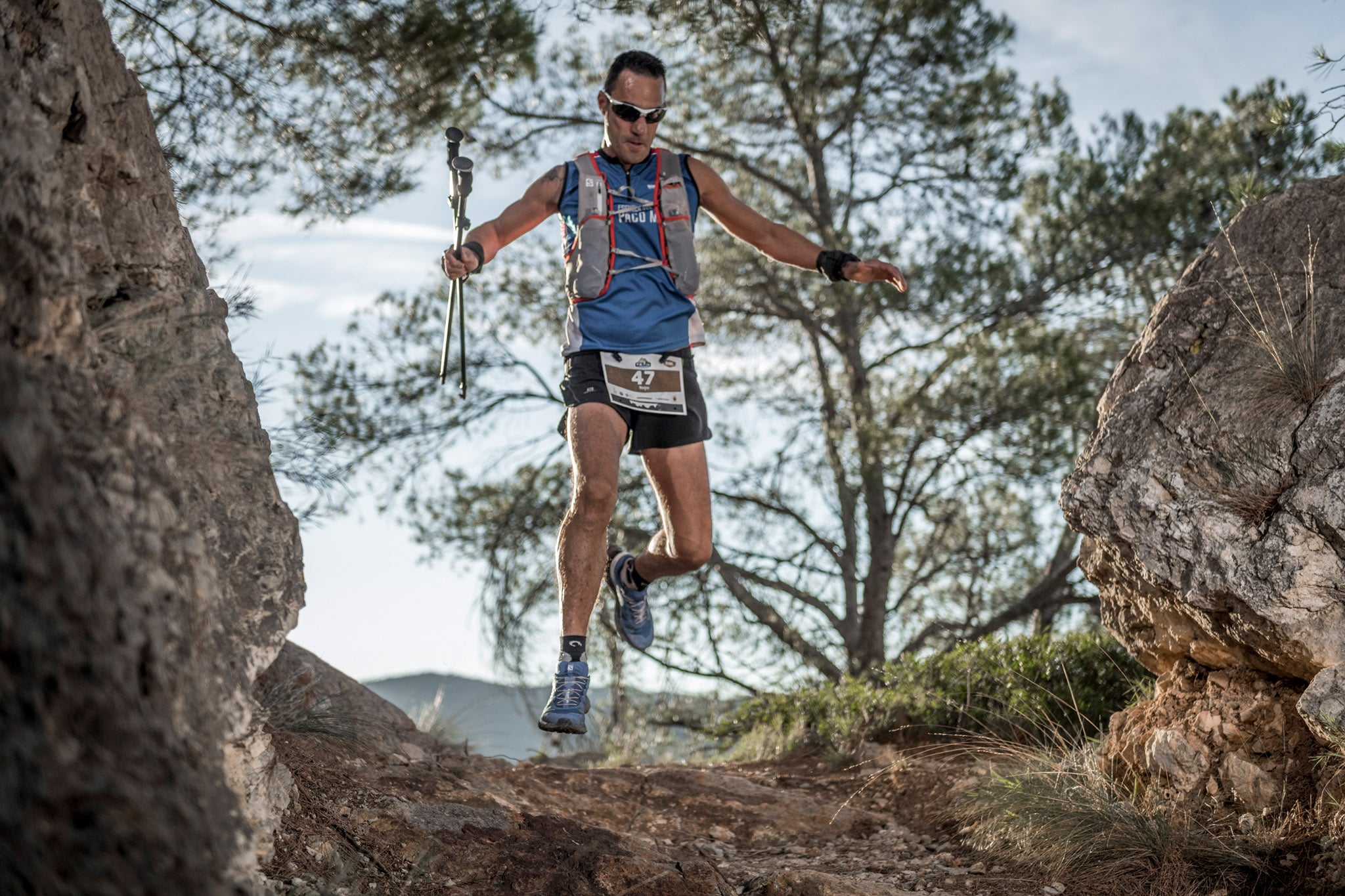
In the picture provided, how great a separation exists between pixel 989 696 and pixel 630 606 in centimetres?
191

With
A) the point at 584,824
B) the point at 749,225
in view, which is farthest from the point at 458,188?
the point at 584,824

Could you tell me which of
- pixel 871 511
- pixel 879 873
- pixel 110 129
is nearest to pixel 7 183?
pixel 110 129

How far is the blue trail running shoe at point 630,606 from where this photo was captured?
503 cm

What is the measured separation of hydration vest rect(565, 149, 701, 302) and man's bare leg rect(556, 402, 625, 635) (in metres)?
0.57

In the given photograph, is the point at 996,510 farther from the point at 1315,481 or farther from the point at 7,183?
the point at 7,183

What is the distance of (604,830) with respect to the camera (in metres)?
3.67

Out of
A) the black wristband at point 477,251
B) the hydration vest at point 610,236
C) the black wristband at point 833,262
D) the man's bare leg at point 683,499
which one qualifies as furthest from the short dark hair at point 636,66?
the man's bare leg at point 683,499

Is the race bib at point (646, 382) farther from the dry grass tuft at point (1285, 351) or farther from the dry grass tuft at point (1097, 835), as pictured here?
the dry grass tuft at point (1285, 351)

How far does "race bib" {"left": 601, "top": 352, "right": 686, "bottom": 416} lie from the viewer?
4.20 metres

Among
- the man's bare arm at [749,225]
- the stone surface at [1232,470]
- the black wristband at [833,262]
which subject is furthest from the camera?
the man's bare arm at [749,225]

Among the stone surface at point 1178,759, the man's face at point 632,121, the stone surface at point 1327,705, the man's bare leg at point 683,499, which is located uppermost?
the man's face at point 632,121

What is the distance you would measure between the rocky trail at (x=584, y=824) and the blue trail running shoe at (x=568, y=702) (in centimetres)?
31

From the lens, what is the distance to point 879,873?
382 centimetres

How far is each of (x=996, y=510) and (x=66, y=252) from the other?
9722mm
